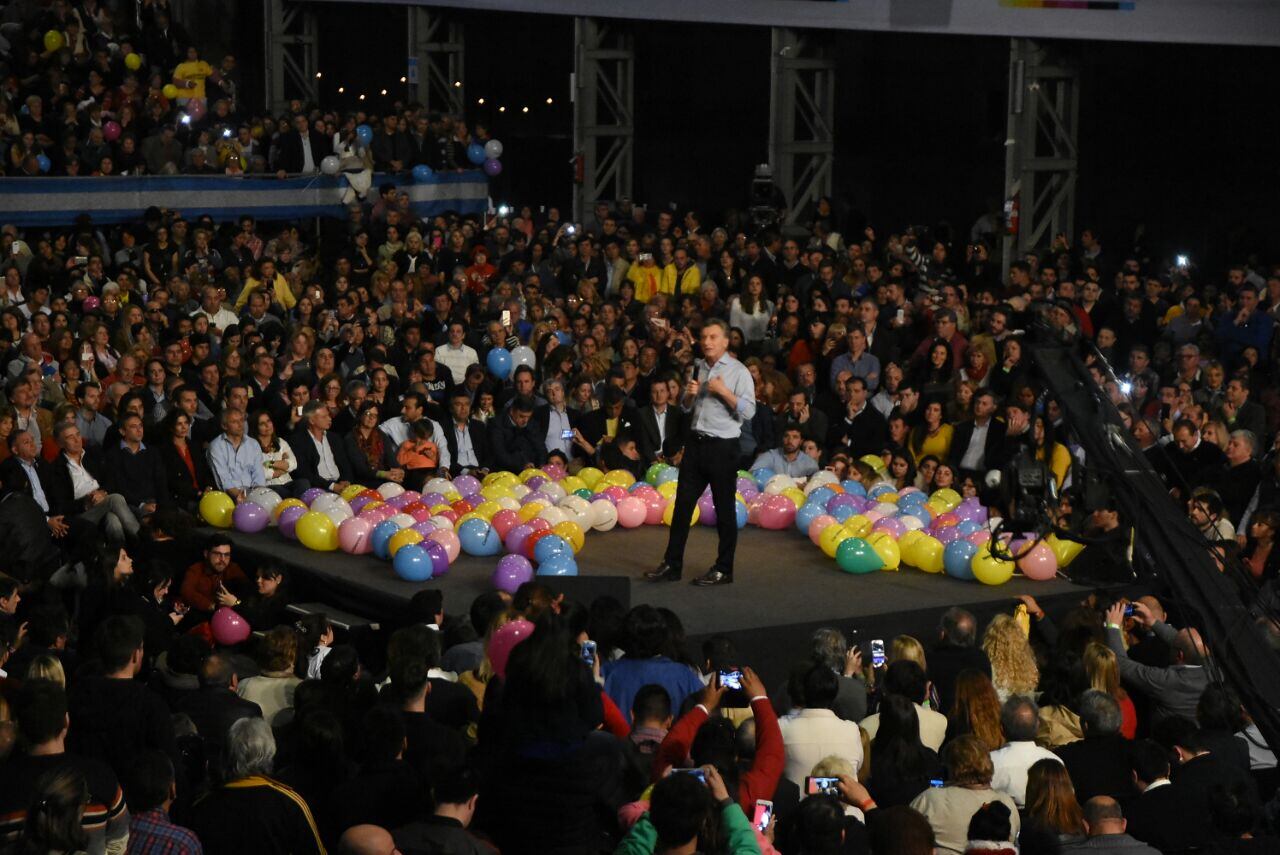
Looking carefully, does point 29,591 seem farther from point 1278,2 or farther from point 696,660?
point 1278,2

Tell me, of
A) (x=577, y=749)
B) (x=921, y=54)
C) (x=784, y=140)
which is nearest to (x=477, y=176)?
(x=784, y=140)

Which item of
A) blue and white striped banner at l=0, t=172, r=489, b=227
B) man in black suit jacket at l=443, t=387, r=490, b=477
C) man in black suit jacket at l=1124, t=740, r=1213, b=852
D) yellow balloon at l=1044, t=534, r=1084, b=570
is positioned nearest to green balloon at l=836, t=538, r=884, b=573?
yellow balloon at l=1044, t=534, r=1084, b=570

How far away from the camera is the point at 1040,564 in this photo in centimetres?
938

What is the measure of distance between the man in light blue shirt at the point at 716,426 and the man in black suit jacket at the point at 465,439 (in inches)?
102

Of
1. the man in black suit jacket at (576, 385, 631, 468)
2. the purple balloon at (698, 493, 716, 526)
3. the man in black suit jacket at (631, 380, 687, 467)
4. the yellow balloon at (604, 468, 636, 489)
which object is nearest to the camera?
the purple balloon at (698, 493, 716, 526)

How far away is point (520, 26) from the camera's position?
23.9m

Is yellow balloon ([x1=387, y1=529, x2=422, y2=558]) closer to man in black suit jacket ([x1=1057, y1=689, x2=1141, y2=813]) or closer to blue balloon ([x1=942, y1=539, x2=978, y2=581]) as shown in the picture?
blue balloon ([x1=942, y1=539, x2=978, y2=581])

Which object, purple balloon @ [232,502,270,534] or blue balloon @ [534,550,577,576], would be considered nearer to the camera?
blue balloon @ [534,550,577,576]

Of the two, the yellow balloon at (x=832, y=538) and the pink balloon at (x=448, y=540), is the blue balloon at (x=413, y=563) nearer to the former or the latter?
the pink balloon at (x=448, y=540)

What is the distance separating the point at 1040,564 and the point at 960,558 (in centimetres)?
43

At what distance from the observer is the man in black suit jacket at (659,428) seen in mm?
11516

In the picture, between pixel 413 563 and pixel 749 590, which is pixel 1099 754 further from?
pixel 413 563

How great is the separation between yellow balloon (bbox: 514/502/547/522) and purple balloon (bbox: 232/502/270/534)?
1.58 m

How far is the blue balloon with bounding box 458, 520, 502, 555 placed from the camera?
31.7ft
